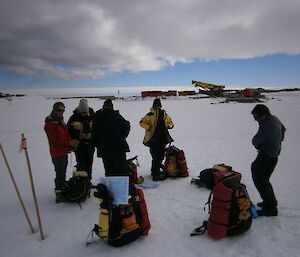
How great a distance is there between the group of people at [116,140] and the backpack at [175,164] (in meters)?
0.21

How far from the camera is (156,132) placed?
710 centimetres

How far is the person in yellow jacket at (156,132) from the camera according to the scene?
7.07m

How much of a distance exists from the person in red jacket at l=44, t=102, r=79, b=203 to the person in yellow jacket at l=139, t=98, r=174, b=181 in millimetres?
1943

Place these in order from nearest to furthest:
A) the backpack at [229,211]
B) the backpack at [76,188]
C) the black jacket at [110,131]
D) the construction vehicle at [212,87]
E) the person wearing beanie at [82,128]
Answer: the backpack at [229,211] < the black jacket at [110,131] < the backpack at [76,188] < the person wearing beanie at [82,128] < the construction vehicle at [212,87]

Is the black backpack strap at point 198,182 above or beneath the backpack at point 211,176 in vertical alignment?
beneath

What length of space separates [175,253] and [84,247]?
1333mm

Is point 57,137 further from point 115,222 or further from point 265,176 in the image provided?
point 265,176

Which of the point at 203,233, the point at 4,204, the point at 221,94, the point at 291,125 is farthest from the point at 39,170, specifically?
the point at 221,94

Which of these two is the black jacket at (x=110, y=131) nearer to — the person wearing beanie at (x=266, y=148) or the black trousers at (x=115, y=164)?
the black trousers at (x=115, y=164)

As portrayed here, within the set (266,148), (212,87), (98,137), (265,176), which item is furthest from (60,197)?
(212,87)

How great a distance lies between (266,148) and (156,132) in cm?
306

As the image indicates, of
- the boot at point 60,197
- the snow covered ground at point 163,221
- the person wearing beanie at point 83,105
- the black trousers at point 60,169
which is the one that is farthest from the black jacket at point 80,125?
the snow covered ground at point 163,221

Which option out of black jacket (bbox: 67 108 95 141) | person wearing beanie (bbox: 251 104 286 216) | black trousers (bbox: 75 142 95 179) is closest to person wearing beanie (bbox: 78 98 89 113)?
black jacket (bbox: 67 108 95 141)

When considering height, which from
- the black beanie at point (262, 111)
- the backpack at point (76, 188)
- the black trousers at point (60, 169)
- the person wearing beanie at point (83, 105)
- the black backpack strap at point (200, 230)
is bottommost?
the black backpack strap at point (200, 230)
